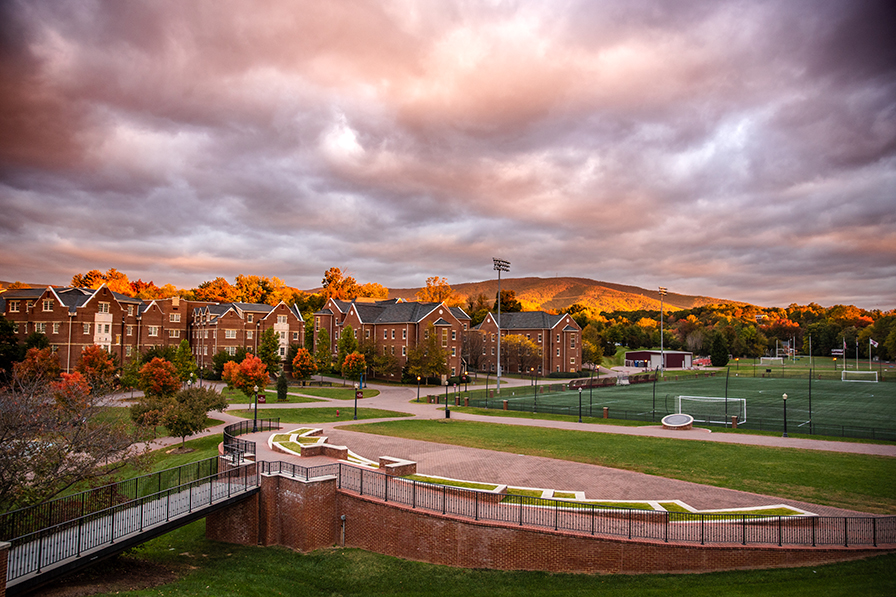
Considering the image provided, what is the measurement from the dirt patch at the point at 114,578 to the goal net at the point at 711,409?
36174mm

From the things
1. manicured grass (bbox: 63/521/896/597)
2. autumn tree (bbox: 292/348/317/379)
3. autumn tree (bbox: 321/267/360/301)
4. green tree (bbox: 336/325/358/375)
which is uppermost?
autumn tree (bbox: 321/267/360/301)

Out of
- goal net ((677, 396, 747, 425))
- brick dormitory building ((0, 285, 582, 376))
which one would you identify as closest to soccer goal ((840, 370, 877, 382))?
brick dormitory building ((0, 285, 582, 376))

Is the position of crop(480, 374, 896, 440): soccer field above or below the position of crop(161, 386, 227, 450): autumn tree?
below

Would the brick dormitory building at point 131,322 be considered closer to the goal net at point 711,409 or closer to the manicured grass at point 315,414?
the manicured grass at point 315,414

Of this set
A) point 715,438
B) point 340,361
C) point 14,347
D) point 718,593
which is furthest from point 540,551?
point 14,347

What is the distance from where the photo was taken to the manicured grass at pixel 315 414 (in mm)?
40438

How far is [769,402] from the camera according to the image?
5447cm

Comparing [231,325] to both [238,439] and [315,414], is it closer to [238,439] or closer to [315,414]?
[315,414]

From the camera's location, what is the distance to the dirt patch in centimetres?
1494

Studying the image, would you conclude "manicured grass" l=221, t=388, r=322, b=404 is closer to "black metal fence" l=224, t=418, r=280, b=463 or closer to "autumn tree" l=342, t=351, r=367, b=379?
"autumn tree" l=342, t=351, r=367, b=379

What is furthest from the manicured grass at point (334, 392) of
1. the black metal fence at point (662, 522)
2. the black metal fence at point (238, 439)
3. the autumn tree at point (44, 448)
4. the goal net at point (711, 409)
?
the black metal fence at point (662, 522)

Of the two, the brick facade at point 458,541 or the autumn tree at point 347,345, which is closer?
the brick facade at point 458,541

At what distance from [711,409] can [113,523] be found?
50.1 metres

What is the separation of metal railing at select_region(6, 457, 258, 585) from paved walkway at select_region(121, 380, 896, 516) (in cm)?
433
